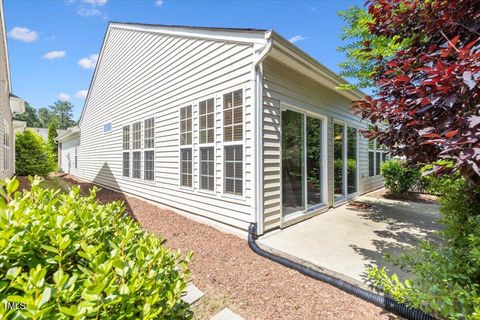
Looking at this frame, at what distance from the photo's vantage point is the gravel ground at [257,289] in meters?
2.46

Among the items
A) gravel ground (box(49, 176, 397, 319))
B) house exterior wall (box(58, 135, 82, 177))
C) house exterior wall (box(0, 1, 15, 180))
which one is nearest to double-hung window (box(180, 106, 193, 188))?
gravel ground (box(49, 176, 397, 319))

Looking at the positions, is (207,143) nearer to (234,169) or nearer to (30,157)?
(234,169)

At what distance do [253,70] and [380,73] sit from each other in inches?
89.8

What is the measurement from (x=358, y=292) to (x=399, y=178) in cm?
788

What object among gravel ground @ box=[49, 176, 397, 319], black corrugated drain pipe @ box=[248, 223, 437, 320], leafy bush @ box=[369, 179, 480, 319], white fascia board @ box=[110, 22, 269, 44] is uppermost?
white fascia board @ box=[110, 22, 269, 44]

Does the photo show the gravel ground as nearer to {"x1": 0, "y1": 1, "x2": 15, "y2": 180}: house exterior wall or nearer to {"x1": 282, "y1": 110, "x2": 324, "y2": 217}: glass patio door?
{"x1": 282, "y1": 110, "x2": 324, "y2": 217}: glass patio door

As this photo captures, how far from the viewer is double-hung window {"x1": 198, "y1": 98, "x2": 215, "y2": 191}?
535cm

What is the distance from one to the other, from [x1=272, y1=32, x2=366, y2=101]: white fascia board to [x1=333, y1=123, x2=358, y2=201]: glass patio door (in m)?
1.41

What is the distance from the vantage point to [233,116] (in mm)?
4828

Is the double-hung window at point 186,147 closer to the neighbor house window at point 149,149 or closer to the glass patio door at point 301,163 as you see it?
the neighbor house window at point 149,149

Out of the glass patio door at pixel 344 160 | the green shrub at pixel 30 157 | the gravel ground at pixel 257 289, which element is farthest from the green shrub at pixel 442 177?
the green shrub at pixel 30 157

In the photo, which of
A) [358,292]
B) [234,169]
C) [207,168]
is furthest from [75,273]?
[207,168]

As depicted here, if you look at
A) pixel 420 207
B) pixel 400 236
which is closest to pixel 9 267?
pixel 400 236

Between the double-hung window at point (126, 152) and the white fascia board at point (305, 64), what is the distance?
7000 mm
